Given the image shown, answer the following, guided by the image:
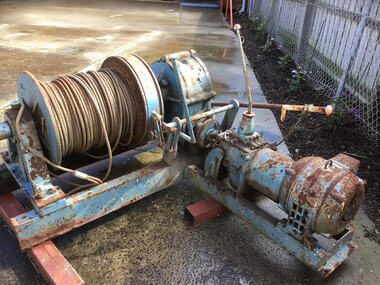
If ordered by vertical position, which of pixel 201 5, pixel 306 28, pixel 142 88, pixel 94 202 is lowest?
pixel 94 202

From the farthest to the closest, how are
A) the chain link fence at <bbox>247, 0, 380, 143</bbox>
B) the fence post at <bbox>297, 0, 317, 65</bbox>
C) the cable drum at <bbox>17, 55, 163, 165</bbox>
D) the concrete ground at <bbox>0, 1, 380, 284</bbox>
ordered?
the fence post at <bbox>297, 0, 317, 65</bbox>
the chain link fence at <bbox>247, 0, 380, 143</bbox>
the cable drum at <bbox>17, 55, 163, 165</bbox>
the concrete ground at <bbox>0, 1, 380, 284</bbox>

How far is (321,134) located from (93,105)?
286 cm

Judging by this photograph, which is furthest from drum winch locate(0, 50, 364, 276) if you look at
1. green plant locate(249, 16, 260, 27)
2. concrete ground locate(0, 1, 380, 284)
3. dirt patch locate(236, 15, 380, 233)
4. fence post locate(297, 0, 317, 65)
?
green plant locate(249, 16, 260, 27)

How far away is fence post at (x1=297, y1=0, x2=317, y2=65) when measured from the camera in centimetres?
637

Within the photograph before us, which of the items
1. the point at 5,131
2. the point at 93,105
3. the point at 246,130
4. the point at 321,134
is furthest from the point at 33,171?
the point at 321,134

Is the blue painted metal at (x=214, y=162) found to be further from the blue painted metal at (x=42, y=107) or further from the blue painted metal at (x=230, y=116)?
the blue painted metal at (x=42, y=107)

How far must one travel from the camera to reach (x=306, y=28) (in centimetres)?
655

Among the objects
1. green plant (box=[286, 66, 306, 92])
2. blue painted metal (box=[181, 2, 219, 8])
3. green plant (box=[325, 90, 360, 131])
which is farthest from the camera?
blue painted metal (box=[181, 2, 219, 8])

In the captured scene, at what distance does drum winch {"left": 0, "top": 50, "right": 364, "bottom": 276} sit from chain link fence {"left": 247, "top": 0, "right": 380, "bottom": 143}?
209cm

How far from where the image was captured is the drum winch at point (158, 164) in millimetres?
2035

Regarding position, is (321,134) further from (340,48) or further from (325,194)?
(325,194)

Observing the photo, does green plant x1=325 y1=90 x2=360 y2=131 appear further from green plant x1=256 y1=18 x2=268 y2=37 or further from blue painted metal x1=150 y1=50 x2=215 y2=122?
green plant x1=256 y1=18 x2=268 y2=37

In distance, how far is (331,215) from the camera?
74.9 inches

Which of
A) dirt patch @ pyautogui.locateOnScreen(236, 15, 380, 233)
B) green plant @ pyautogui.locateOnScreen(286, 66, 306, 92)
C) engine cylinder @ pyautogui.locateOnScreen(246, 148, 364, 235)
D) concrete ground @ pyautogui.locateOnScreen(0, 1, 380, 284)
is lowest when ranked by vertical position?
concrete ground @ pyautogui.locateOnScreen(0, 1, 380, 284)
